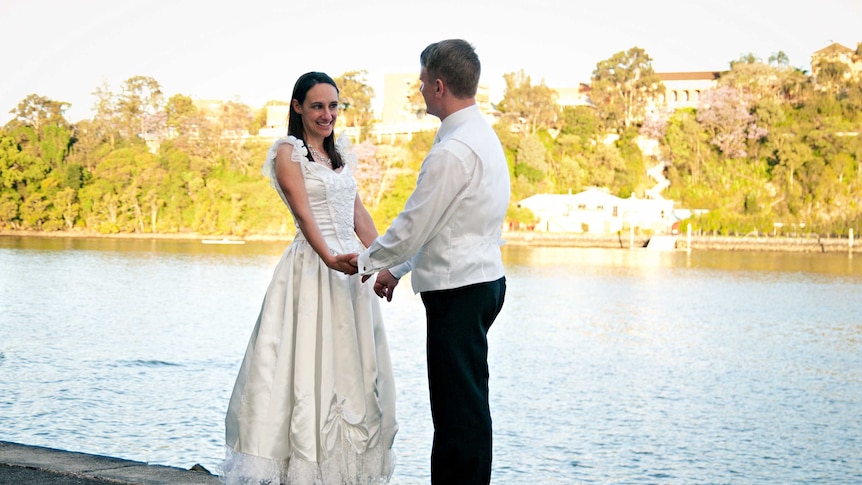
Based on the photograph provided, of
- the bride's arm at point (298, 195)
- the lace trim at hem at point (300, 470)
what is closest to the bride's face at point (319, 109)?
the bride's arm at point (298, 195)

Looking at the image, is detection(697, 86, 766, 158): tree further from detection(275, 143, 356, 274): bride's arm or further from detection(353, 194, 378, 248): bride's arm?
detection(275, 143, 356, 274): bride's arm

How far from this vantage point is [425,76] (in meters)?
3.23

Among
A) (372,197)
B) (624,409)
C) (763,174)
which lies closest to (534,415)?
(624,409)

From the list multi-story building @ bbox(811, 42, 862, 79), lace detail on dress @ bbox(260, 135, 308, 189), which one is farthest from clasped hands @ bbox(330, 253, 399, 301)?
multi-story building @ bbox(811, 42, 862, 79)

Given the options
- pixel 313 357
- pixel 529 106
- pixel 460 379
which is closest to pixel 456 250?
pixel 460 379

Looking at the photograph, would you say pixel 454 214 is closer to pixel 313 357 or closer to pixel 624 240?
pixel 313 357

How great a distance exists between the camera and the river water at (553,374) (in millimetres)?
8609

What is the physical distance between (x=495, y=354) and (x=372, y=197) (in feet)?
134

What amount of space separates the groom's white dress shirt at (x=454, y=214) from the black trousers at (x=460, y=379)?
0.07 m

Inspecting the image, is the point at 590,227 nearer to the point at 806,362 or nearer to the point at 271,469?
the point at 806,362

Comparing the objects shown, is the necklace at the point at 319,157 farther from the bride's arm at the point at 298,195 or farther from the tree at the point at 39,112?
the tree at the point at 39,112

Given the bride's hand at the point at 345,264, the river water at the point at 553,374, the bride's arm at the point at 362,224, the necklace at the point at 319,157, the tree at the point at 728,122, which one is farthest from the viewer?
the tree at the point at 728,122

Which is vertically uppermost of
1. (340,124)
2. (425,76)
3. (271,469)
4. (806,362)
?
(340,124)

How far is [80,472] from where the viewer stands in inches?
140
